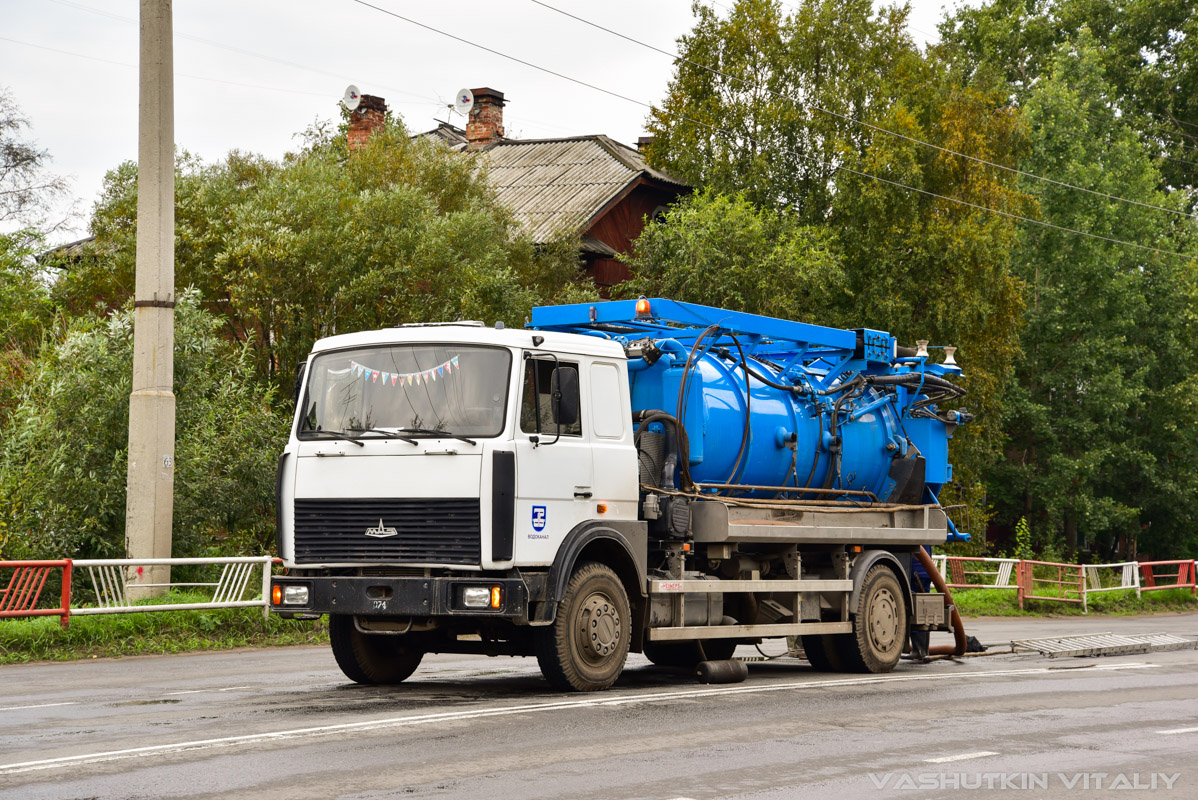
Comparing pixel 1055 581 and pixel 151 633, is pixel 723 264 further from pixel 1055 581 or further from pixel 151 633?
pixel 151 633

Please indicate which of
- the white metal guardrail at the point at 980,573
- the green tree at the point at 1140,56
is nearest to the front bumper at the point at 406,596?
the white metal guardrail at the point at 980,573

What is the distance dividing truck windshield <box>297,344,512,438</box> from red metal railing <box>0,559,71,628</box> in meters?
5.65

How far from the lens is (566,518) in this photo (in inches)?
444

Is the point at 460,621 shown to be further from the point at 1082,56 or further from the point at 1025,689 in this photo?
the point at 1082,56

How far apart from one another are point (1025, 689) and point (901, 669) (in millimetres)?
2574

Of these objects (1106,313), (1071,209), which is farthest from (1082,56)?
(1106,313)

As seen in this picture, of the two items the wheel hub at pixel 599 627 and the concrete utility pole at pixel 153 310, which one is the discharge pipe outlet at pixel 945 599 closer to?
the wheel hub at pixel 599 627

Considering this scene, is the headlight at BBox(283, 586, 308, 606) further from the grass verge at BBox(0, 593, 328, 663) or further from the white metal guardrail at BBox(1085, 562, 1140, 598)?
the white metal guardrail at BBox(1085, 562, 1140, 598)

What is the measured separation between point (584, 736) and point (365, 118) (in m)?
35.0

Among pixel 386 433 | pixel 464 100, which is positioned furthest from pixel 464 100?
pixel 386 433

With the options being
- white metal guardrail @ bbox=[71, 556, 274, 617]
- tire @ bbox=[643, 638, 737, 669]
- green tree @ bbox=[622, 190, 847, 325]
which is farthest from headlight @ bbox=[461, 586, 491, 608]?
green tree @ bbox=[622, 190, 847, 325]

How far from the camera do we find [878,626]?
1492 cm

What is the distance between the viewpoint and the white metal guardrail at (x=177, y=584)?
16094mm

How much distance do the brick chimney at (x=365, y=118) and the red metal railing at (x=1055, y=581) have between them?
23.3m
